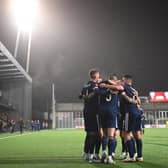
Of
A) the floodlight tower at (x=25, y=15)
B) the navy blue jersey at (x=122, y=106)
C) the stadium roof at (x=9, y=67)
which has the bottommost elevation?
the navy blue jersey at (x=122, y=106)

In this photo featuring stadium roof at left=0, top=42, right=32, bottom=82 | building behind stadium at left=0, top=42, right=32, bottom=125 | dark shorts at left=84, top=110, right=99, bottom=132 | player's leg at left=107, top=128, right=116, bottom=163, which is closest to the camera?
player's leg at left=107, top=128, right=116, bottom=163

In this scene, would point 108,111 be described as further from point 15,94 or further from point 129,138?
point 15,94

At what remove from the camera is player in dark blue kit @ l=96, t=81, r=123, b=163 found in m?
8.59

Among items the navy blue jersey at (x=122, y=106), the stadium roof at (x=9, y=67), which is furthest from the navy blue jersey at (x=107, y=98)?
the stadium roof at (x=9, y=67)

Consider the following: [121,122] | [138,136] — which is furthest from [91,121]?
[138,136]

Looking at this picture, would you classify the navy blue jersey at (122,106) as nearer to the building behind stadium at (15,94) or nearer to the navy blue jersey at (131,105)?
the navy blue jersey at (131,105)

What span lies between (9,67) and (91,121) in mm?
40672

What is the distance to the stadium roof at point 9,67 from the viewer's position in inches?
1629

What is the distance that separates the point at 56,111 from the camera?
80562 millimetres

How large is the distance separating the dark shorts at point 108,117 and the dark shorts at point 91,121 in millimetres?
332

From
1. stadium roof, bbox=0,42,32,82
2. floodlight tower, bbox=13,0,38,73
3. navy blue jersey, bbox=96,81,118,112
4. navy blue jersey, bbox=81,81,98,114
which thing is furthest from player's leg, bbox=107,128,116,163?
floodlight tower, bbox=13,0,38,73

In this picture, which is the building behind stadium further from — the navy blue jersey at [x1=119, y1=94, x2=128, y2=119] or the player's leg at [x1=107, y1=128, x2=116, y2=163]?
the player's leg at [x1=107, y1=128, x2=116, y2=163]

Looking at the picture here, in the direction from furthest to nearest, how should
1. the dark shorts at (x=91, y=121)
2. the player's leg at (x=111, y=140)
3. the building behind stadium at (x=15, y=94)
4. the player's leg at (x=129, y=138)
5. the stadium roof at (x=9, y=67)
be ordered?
the building behind stadium at (x=15, y=94) < the stadium roof at (x=9, y=67) < the dark shorts at (x=91, y=121) < the player's leg at (x=129, y=138) < the player's leg at (x=111, y=140)

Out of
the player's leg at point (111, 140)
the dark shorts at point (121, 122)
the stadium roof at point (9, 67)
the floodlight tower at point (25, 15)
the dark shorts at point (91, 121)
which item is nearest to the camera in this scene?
the player's leg at point (111, 140)
